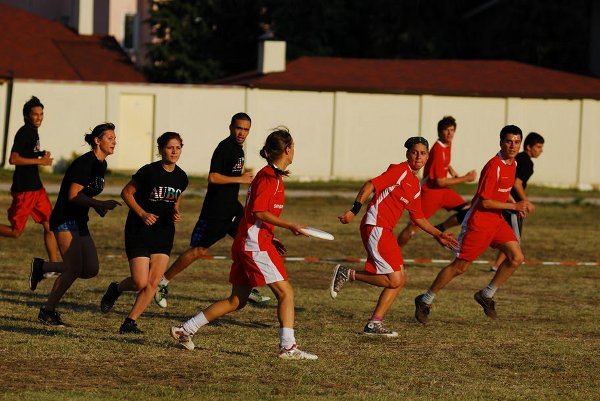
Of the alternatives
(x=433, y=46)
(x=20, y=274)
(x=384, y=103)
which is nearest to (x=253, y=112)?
(x=384, y=103)

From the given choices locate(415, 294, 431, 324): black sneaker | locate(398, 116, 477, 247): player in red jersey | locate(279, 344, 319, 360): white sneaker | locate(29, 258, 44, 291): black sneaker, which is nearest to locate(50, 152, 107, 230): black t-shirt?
locate(29, 258, 44, 291): black sneaker

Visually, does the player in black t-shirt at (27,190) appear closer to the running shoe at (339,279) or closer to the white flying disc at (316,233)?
the running shoe at (339,279)

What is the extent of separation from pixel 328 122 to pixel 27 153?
25234mm

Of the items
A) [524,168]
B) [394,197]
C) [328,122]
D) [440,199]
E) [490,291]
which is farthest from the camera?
[328,122]

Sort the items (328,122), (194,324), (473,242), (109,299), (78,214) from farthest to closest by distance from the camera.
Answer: (328,122) < (473,242) < (109,299) < (78,214) < (194,324)

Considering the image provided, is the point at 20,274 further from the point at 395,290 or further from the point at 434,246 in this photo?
the point at 434,246

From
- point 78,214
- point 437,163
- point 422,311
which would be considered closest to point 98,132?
point 78,214

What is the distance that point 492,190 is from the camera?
46.8 feet

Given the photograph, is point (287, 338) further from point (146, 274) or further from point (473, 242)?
point (473, 242)

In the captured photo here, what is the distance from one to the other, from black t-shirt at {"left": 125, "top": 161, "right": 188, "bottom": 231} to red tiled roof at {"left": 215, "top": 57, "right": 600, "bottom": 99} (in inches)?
1124

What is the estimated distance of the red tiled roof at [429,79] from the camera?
41906 mm

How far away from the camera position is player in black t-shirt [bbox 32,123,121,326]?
12.8m

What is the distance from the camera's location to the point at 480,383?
10633 millimetres

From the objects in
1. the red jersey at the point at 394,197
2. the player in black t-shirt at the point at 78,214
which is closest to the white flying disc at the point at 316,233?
the red jersey at the point at 394,197
